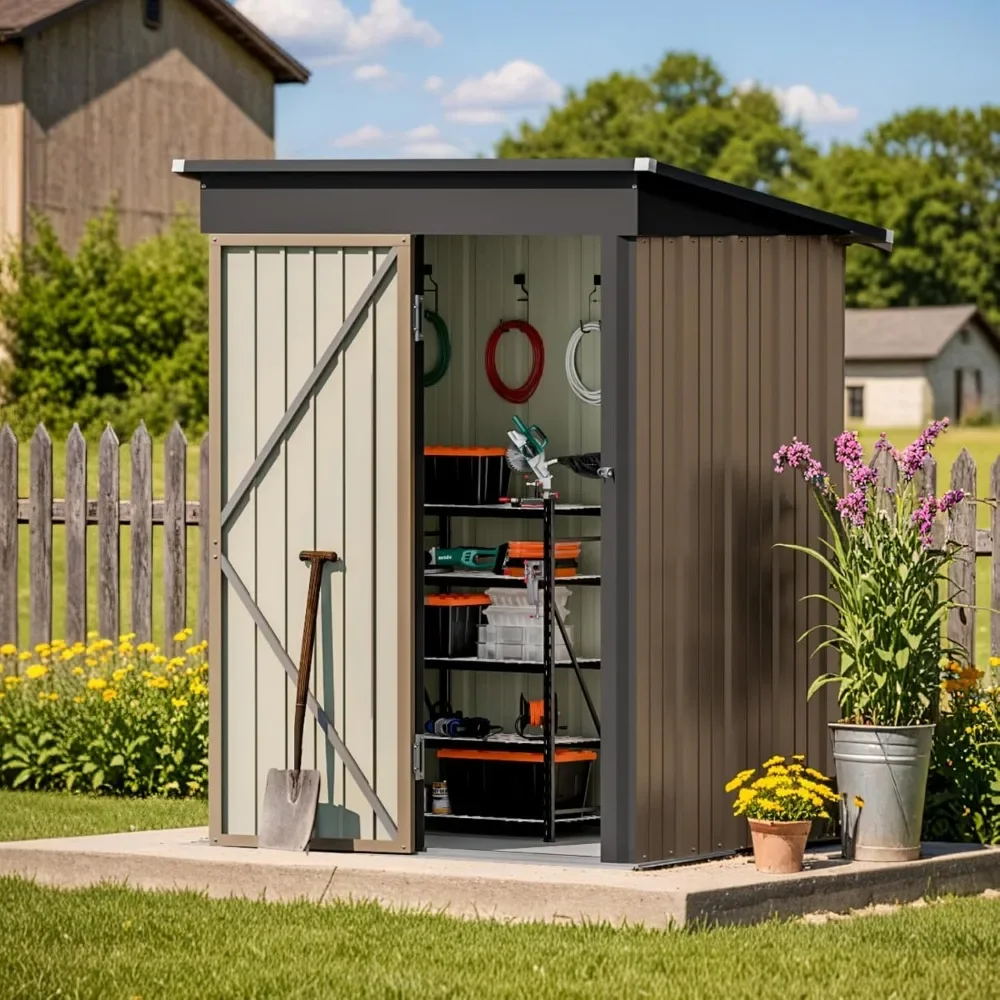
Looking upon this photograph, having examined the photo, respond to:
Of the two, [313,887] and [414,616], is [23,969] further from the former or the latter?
[414,616]

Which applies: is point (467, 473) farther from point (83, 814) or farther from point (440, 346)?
point (83, 814)

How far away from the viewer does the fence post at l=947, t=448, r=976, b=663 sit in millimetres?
10695

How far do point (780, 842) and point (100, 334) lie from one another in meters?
20.9

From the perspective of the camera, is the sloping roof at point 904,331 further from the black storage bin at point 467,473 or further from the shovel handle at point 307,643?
the shovel handle at point 307,643

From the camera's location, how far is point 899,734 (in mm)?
8602

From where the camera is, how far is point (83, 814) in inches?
414

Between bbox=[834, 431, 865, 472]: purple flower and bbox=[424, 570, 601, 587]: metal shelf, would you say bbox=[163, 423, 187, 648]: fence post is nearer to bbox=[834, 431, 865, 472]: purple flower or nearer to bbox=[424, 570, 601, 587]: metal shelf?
bbox=[424, 570, 601, 587]: metal shelf

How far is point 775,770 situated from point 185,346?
20.2m

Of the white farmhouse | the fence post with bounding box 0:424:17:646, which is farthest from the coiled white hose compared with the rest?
the white farmhouse

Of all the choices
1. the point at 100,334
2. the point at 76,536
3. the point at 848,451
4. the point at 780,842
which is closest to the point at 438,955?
the point at 780,842

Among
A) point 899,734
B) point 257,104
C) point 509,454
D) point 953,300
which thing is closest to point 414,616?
point 509,454

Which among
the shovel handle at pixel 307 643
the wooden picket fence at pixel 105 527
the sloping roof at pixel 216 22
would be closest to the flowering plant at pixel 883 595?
the shovel handle at pixel 307 643

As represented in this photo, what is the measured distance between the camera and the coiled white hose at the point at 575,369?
32.2 feet

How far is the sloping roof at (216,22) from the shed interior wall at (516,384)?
19.5 metres
